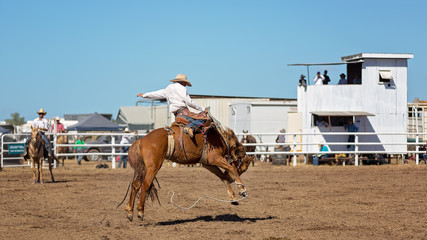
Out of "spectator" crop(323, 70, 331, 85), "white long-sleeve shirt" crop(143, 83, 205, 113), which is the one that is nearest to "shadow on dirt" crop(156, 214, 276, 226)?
"white long-sleeve shirt" crop(143, 83, 205, 113)

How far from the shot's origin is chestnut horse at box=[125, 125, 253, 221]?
8.25 meters

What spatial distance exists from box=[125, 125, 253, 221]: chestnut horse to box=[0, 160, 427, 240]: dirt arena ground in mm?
504

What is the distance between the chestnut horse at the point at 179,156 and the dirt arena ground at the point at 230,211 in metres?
0.50

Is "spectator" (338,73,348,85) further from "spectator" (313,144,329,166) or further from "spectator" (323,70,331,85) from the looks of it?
"spectator" (313,144,329,166)

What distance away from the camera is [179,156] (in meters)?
8.66

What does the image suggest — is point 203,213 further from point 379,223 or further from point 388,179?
point 388,179

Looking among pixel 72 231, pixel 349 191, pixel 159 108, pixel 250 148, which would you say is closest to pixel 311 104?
pixel 250 148

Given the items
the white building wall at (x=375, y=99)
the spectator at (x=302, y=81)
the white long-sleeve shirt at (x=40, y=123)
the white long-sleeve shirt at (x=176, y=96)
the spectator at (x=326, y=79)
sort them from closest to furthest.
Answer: the white long-sleeve shirt at (x=176, y=96), the white long-sleeve shirt at (x=40, y=123), the white building wall at (x=375, y=99), the spectator at (x=302, y=81), the spectator at (x=326, y=79)

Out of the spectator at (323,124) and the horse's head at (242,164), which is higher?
the spectator at (323,124)

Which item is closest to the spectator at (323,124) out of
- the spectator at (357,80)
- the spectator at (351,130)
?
the spectator at (351,130)

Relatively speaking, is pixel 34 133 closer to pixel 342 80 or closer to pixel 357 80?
pixel 342 80

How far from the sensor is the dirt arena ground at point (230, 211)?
297 inches

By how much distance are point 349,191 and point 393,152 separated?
12.9 metres

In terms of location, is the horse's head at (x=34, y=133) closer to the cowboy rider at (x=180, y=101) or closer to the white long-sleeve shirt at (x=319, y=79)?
the cowboy rider at (x=180, y=101)
